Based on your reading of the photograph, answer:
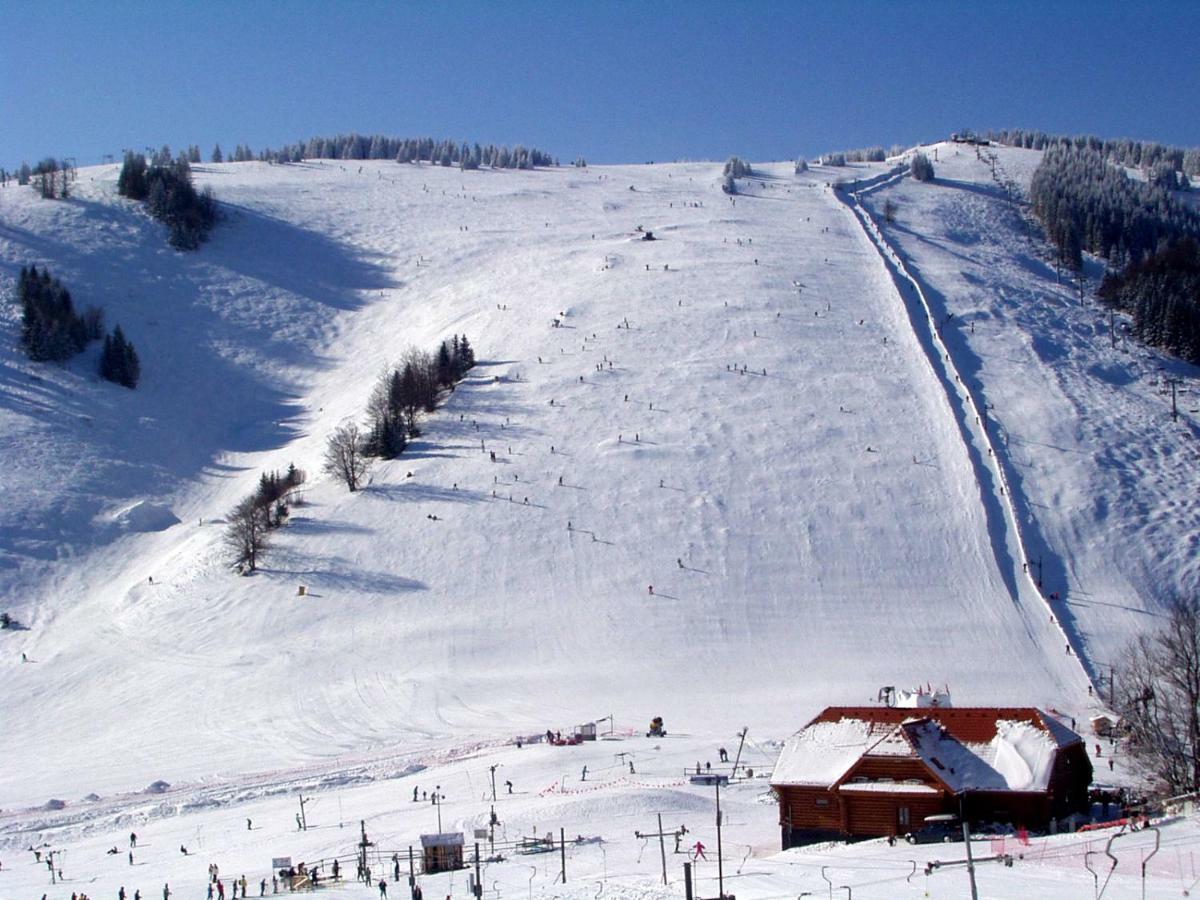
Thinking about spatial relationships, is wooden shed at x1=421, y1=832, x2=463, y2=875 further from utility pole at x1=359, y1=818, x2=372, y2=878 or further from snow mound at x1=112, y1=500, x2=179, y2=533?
snow mound at x1=112, y1=500, x2=179, y2=533

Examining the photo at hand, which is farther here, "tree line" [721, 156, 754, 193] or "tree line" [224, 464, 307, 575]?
"tree line" [721, 156, 754, 193]

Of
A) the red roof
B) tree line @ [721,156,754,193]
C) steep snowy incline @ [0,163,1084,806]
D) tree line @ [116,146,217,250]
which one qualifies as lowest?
the red roof

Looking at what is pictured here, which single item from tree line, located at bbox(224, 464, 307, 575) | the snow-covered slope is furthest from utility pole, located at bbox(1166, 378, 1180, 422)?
tree line, located at bbox(224, 464, 307, 575)

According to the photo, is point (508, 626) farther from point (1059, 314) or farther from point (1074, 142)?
point (1074, 142)

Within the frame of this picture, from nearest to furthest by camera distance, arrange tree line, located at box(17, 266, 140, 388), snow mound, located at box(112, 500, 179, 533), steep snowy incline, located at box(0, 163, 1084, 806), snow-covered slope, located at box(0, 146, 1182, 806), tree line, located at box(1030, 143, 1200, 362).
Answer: steep snowy incline, located at box(0, 163, 1084, 806) < snow-covered slope, located at box(0, 146, 1182, 806) < snow mound, located at box(112, 500, 179, 533) < tree line, located at box(1030, 143, 1200, 362) < tree line, located at box(17, 266, 140, 388)

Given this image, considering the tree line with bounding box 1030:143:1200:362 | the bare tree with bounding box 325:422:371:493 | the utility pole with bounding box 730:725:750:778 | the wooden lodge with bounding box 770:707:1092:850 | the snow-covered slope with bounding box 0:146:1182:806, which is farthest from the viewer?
the tree line with bounding box 1030:143:1200:362

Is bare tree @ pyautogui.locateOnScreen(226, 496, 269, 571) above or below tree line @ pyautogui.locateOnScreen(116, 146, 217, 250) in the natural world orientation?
below

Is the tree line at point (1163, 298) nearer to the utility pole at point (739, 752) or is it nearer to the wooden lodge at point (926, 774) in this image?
the utility pole at point (739, 752)
